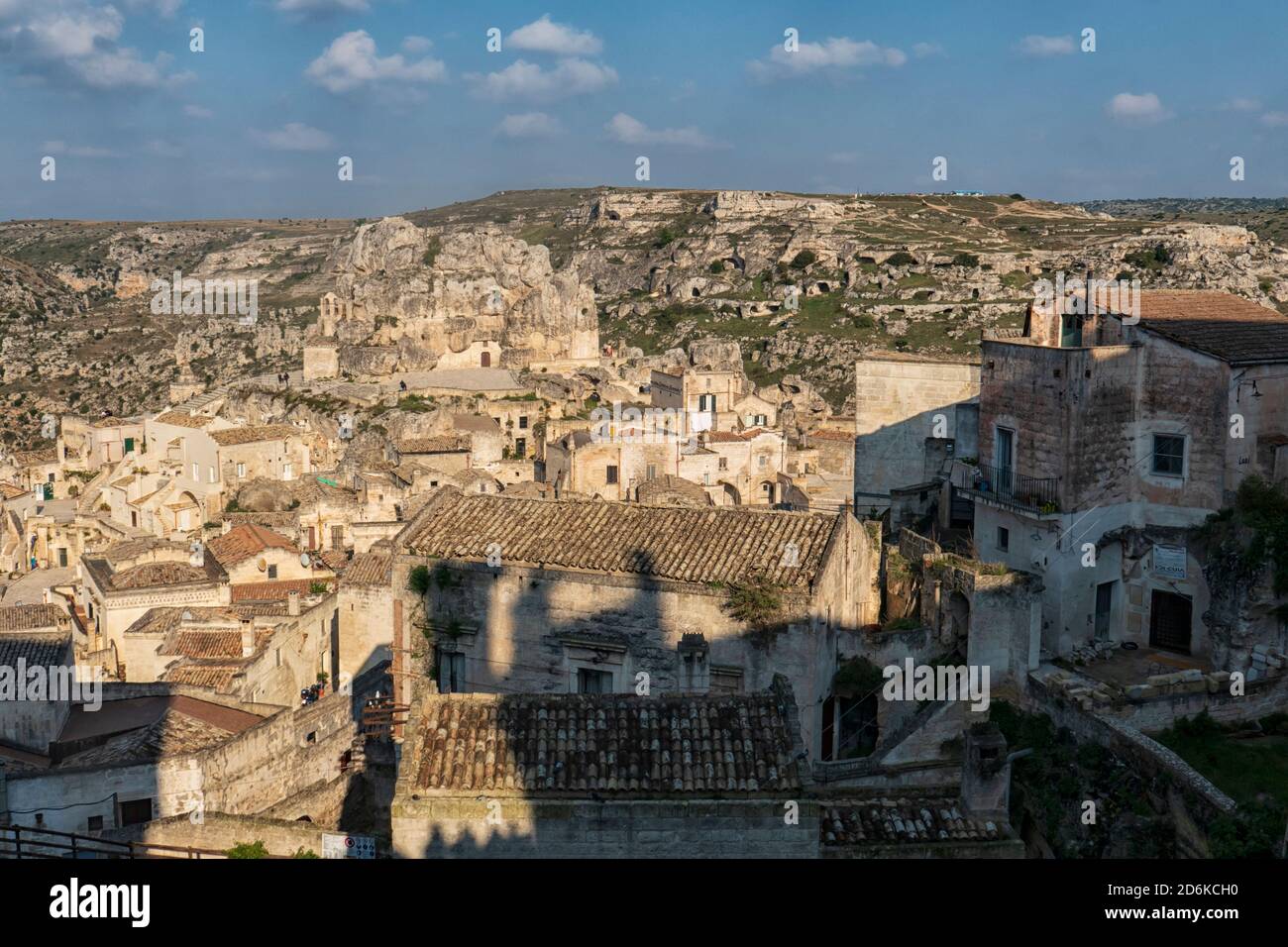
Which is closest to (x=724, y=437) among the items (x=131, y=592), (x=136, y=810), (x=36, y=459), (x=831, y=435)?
(x=831, y=435)

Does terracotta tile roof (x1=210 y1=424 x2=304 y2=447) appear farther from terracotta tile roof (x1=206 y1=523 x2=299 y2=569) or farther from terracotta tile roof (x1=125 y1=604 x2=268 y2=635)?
terracotta tile roof (x1=125 y1=604 x2=268 y2=635)

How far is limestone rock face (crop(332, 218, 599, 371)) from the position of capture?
84812 mm

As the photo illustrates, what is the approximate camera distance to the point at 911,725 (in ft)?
60.8

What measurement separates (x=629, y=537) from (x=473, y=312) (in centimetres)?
7454

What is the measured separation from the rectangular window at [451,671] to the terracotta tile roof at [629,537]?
1652 millimetres

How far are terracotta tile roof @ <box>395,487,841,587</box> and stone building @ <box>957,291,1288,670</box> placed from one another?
174 inches

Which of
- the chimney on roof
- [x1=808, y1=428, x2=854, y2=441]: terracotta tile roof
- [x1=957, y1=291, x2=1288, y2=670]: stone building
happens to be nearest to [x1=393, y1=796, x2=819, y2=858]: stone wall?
the chimney on roof

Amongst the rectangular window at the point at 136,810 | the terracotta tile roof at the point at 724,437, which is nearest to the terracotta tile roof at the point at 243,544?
the terracotta tile roof at the point at 724,437

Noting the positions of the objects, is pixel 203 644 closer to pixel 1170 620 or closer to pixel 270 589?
pixel 270 589

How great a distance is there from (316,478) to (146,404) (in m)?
59.8

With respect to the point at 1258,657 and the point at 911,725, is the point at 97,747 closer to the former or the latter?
the point at 911,725

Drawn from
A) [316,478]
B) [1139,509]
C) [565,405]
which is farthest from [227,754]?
[565,405]

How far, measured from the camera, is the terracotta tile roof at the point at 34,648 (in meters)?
24.3

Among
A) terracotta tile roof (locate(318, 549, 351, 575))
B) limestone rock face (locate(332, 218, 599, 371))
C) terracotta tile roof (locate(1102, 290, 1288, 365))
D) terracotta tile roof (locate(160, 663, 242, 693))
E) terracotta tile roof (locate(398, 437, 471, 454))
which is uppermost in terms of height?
limestone rock face (locate(332, 218, 599, 371))
